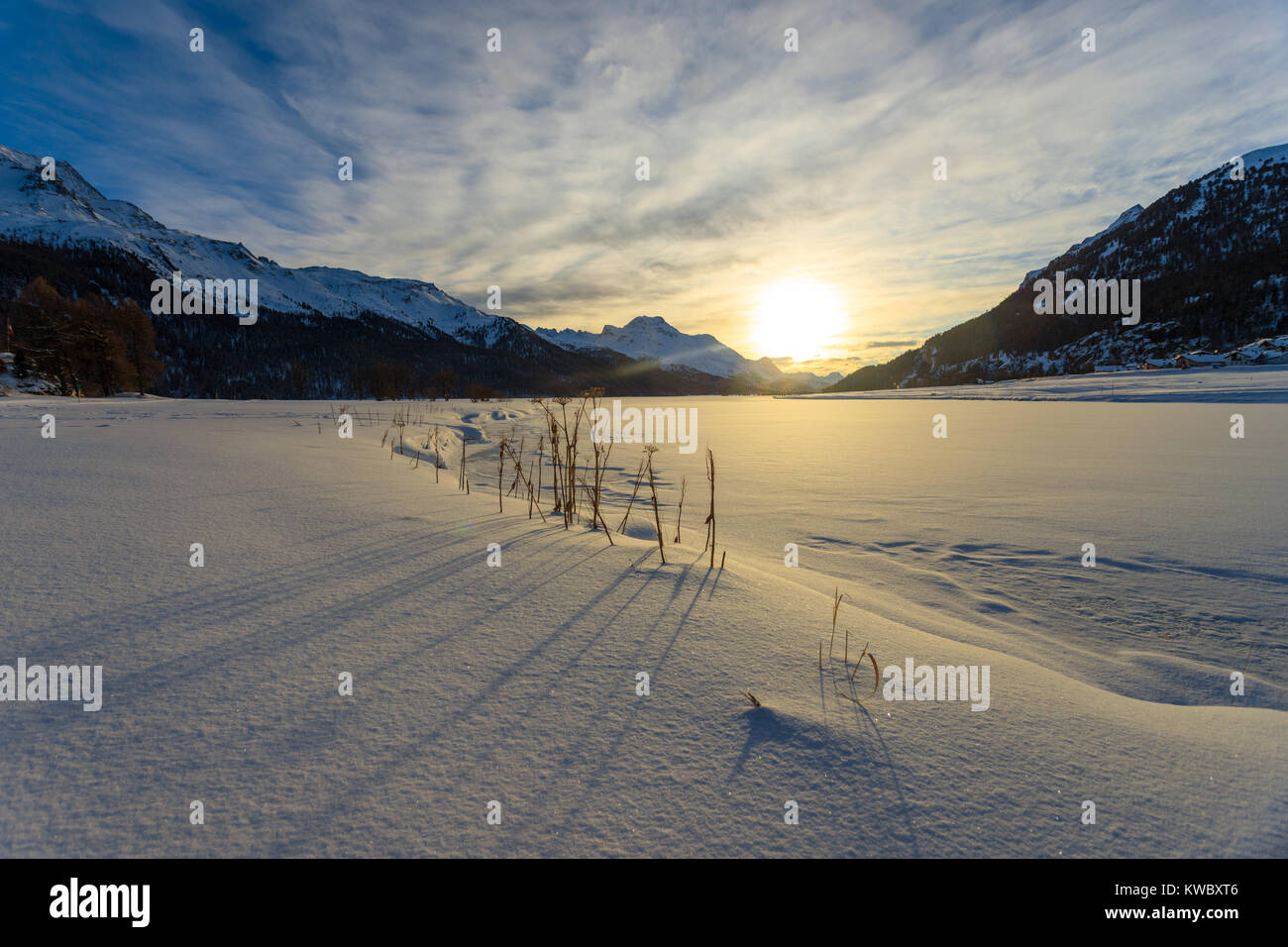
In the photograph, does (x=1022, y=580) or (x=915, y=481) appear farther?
(x=915, y=481)

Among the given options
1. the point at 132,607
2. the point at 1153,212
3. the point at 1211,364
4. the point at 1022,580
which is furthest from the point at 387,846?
the point at 1153,212

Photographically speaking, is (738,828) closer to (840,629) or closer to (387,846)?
(387,846)

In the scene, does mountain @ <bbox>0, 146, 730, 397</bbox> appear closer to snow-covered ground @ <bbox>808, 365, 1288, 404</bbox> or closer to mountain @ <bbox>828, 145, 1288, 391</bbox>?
snow-covered ground @ <bbox>808, 365, 1288, 404</bbox>

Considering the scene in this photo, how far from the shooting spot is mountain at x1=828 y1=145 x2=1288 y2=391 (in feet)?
209

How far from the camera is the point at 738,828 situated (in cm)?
99

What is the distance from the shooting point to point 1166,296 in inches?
2790

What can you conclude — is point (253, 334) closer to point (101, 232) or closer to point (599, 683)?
point (101, 232)

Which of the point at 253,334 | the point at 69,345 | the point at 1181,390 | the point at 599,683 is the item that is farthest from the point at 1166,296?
the point at 253,334

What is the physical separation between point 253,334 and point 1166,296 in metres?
161

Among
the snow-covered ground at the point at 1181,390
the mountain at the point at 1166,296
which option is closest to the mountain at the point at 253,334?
the snow-covered ground at the point at 1181,390

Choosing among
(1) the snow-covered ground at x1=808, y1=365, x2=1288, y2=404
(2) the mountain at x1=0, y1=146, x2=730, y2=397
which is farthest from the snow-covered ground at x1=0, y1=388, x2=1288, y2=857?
(2) the mountain at x1=0, y1=146, x2=730, y2=397

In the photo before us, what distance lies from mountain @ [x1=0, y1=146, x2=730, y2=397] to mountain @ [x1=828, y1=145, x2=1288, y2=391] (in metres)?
72.9

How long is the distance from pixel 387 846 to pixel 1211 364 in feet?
178

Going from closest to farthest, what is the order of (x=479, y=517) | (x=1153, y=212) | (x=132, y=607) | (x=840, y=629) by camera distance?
(x=132, y=607)
(x=840, y=629)
(x=479, y=517)
(x=1153, y=212)
